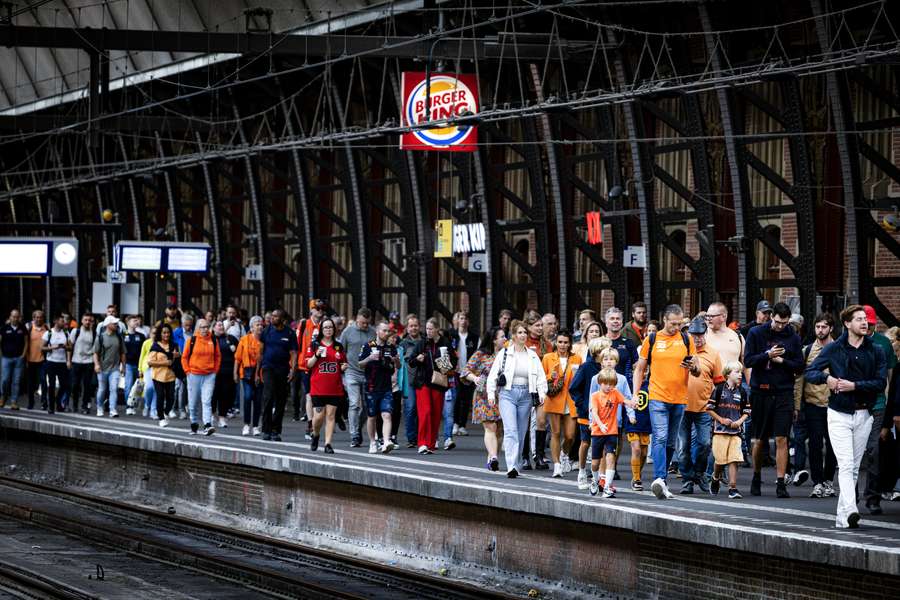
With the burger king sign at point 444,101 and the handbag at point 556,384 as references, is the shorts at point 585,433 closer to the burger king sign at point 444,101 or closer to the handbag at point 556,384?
the handbag at point 556,384

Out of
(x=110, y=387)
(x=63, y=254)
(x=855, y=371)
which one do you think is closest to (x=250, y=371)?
(x=110, y=387)

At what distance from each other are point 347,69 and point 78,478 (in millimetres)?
13137

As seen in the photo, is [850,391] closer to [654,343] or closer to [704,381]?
[704,381]

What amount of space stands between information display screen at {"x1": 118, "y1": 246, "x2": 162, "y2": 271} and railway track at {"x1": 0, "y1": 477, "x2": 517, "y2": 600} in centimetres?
1137

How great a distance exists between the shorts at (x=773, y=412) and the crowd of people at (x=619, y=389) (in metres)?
0.01

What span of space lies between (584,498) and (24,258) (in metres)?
23.4

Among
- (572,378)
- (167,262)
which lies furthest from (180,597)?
(167,262)

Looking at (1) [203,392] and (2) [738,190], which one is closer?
(1) [203,392]

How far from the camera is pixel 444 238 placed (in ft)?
116

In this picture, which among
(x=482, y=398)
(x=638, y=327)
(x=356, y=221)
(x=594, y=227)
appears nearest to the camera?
(x=482, y=398)

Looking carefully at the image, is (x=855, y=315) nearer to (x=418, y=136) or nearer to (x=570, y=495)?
(x=570, y=495)

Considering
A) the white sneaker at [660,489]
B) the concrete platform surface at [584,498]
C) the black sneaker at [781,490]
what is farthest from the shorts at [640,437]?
the black sneaker at [781,490]

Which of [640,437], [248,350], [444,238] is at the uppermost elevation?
[444,238]

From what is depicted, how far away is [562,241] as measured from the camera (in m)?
32.8
